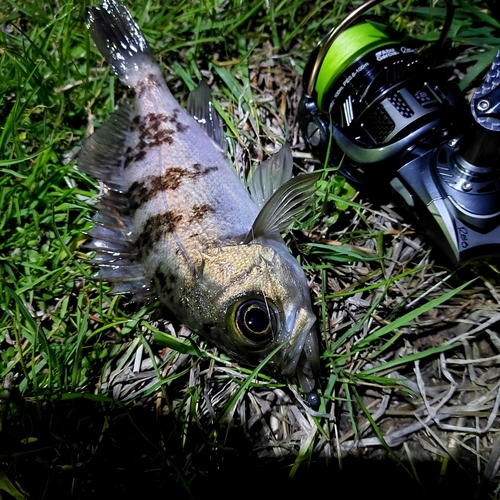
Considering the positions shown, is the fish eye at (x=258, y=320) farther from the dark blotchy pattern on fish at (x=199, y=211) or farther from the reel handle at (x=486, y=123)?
the reel handle at (x=486, y=123)

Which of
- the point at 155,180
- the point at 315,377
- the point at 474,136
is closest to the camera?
the point at 474,136

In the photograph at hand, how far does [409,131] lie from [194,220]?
3.23 ft

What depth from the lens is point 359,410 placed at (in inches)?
89.8

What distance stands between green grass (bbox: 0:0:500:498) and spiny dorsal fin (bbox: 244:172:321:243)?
334 millimetres

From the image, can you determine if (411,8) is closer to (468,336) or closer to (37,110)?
(468,336)

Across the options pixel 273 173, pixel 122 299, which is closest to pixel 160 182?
pixel 273 173

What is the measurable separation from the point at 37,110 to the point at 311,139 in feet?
5.03

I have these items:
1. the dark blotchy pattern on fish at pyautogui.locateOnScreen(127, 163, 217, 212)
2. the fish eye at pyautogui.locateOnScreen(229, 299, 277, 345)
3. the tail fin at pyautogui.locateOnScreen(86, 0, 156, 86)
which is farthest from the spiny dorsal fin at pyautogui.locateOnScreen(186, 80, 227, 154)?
the fish eye at pyautogui.locateOnScreen(229, 299, 277, 345)

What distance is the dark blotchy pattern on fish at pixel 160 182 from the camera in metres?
2.20

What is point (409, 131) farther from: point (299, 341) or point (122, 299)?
point (122, 299)

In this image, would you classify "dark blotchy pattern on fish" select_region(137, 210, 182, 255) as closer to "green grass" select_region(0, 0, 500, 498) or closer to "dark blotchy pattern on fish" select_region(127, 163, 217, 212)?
"dark blotchy pattern on fish" select_region(127, 163, 217, 212)

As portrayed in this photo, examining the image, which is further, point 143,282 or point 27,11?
point 27,11

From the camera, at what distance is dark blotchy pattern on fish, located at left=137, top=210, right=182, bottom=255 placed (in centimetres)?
211

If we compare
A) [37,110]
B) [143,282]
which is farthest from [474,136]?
[37,110]
